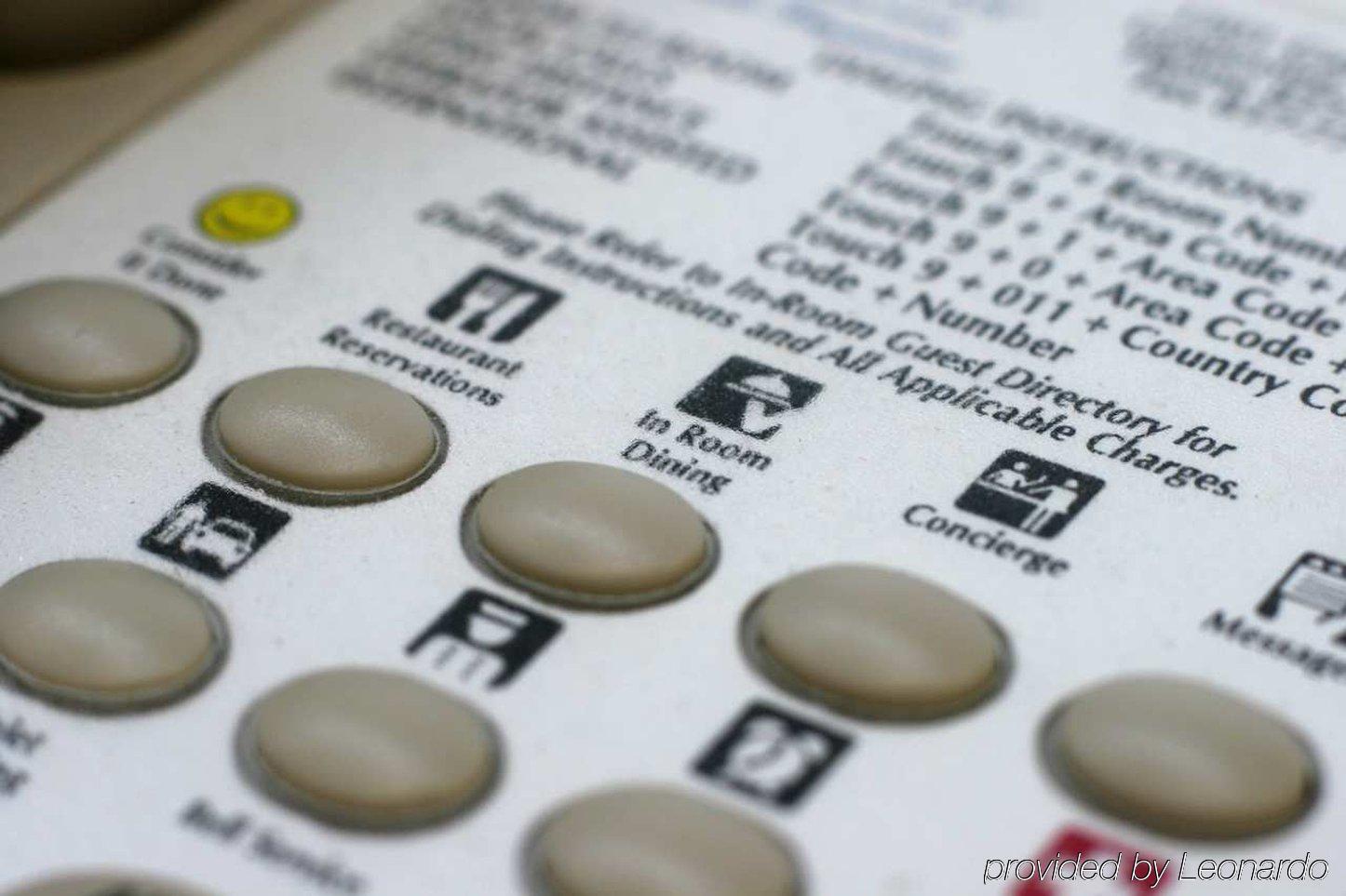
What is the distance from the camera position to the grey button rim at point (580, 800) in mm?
428

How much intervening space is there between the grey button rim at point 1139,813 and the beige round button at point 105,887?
0.19 meters

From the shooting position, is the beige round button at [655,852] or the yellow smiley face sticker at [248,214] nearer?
the beige round button at [655,852]

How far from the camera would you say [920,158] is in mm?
665

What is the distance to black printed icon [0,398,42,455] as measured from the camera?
0.54 metres

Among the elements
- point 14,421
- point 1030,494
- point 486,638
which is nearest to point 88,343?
point 14,421

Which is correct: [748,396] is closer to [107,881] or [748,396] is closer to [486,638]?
[486,638]

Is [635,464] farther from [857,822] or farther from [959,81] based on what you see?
[959,81]

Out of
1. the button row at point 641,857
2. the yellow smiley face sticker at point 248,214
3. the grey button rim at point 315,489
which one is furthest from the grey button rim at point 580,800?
the yellow smiley face sticker at point 248,214

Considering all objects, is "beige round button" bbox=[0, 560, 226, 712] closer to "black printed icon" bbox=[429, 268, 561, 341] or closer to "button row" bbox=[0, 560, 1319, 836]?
"button row" bbox=[0, 560, 1319, 836]

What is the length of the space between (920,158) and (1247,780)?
286 mm

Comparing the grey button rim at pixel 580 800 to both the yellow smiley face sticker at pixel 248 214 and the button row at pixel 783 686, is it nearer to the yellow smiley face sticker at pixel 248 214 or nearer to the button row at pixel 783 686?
the button row at pixel 783 686

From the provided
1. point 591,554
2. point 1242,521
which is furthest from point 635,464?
point 1242,521

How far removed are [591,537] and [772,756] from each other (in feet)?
0.25

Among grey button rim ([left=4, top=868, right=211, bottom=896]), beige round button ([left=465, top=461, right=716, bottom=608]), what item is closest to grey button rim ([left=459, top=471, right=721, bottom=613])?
beige round button ([left=465, top=461, right=716, bottom=608])
